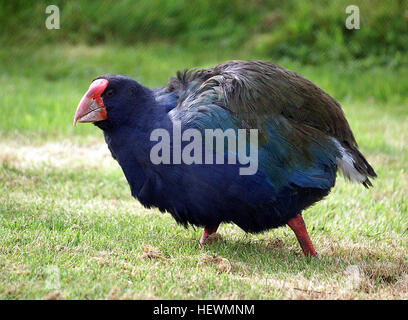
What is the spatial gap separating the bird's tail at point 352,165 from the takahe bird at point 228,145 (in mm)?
10

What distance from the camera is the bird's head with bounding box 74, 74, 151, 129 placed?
11.8ft

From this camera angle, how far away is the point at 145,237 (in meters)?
3.94

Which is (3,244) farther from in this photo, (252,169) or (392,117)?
(392,117)

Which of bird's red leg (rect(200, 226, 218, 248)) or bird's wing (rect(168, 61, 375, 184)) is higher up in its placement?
bird's wing (rect(168, 61, 375, 184))

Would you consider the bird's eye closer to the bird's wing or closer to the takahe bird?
the takahe bird

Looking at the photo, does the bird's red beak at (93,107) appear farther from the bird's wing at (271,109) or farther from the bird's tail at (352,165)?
the bird's tail at (352,165)

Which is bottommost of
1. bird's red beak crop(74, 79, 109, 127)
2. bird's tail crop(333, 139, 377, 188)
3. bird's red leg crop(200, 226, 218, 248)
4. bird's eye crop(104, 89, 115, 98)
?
bird's red leg crop(200, 226, 218, 248)

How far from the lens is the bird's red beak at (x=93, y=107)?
3584mm

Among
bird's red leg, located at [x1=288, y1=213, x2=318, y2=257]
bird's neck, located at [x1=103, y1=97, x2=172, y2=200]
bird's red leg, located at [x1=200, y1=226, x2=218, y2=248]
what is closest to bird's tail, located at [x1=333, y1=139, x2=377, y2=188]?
bird's red leg, located at [x1=288, y1=213, x2=318, y2=257]

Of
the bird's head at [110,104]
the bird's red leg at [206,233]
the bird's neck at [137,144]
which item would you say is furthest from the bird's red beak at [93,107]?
the bird's red leg at [206,233]

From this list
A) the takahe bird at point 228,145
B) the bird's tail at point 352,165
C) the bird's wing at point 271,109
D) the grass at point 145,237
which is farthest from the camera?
the bird's tail at point 352,165

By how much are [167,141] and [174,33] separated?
7.82m

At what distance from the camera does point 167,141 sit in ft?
11.4

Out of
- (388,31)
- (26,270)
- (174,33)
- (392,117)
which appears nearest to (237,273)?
(26,270)
